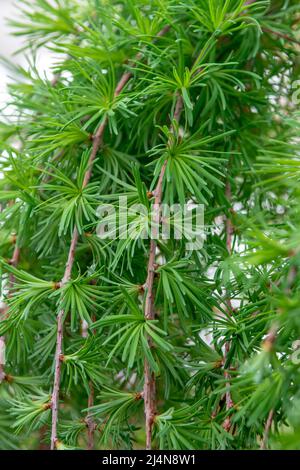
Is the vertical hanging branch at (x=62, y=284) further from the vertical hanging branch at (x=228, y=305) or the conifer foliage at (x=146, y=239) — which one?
the vertical hanging branch at (x=228, y=305)

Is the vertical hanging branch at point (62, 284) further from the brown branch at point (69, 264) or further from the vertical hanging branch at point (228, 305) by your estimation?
the vertical hanging branch at point (228, 305)

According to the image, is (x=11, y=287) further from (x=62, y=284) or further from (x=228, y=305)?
(x=228, y=305)

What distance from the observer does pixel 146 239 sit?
1.81ft

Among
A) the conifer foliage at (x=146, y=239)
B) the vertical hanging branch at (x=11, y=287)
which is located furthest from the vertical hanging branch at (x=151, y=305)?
the vertical hanging branch at (x=11, y=287)

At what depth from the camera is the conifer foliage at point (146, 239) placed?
1.59 feet

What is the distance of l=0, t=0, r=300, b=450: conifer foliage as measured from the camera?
484 millimetres

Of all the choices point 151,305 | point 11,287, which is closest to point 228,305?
point 151,305

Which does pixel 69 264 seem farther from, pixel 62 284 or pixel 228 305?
pixel 228 305

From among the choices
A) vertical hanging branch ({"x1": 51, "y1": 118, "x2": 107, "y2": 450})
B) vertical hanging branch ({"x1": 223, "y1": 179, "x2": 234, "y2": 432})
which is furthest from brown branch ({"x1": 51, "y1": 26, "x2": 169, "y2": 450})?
vertical hanging branch ({"x1": 223, "y1": 179, "x2": 234, "y2": 432})

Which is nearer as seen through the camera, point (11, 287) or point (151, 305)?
point (151, 305)

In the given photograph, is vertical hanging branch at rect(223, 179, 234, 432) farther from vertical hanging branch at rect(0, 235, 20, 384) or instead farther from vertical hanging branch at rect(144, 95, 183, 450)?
vertical hanging branch at rect(0, 235, 20, 384)

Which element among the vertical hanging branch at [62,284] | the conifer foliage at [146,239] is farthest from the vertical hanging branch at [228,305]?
the vertical hanging branch at [62,284]

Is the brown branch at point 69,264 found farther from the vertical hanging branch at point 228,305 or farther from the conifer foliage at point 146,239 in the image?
the vertical hanging branch at point 228,305
